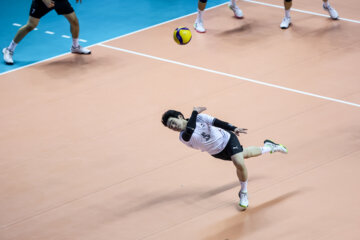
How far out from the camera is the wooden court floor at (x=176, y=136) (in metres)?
9.55

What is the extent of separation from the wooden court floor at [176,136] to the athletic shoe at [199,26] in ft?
0.74

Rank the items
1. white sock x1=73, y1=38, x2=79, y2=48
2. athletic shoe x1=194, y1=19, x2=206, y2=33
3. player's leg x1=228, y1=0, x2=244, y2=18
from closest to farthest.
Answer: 1. white sock x1=73, y1=38, x2=79, y2=48
2. athletic shoe x1=194, y1=19, x2=206, y2=33
3. player's leg x1=228, y1=0, x2=244, y2=18

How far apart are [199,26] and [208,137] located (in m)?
7.95

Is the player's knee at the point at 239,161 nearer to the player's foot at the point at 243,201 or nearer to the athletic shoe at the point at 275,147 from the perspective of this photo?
the player's foot at the point at 243,201

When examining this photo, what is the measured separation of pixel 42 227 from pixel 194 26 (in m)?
8.90

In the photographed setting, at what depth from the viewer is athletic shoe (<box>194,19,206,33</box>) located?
56.0 ft

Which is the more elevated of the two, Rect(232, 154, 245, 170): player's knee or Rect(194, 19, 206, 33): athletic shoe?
Rect(232, 154, 245, 170): player's knee

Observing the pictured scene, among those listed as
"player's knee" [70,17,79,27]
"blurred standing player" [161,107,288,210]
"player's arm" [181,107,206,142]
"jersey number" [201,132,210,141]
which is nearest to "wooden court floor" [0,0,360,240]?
"blurred standing player" [161,107,288,210]

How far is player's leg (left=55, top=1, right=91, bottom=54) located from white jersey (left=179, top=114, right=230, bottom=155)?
278 inches

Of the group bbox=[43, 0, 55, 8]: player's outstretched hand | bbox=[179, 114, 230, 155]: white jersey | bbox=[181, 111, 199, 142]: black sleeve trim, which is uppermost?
bbox=[43, 0, 55, 8]: player's outstretched hand

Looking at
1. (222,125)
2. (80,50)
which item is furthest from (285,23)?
(222,125)

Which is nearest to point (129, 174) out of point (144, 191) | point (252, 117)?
point (144, 191)

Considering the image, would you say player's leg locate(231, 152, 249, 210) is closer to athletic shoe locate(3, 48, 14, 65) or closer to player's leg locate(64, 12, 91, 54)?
player's leg locate(64, 12, 91, 54)

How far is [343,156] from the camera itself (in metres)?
10.9
